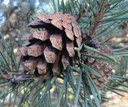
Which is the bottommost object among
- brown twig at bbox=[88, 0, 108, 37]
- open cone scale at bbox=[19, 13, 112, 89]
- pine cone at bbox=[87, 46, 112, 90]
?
pine cone at bbox=[87, 46, 112, 90]

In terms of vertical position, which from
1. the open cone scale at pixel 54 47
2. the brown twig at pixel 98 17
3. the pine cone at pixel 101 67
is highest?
the brown twig at pixel 98 17

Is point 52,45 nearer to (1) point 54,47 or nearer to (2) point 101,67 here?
(1) point 54,47

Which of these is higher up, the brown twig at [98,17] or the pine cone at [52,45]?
the brown twig at [98,17]

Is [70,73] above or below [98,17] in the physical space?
below

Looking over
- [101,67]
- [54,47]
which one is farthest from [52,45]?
[101,67]

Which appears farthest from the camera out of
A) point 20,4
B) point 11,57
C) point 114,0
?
point 20,4

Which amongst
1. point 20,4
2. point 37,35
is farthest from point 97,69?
point 20,4

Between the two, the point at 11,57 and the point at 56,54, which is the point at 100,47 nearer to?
the point at 56,54

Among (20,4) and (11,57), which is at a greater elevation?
(20,4)
